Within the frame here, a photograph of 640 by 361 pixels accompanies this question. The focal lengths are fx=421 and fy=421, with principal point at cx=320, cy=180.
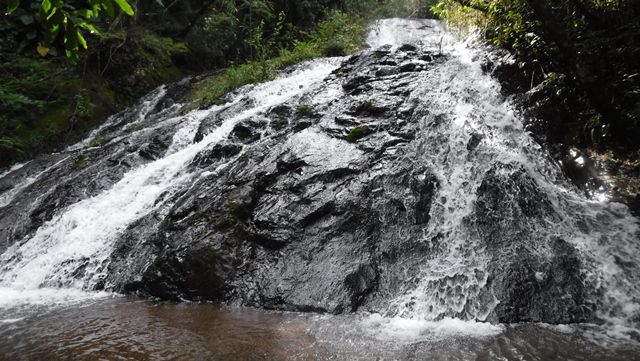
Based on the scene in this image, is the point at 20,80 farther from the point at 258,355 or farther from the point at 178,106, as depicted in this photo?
the point at 258,355

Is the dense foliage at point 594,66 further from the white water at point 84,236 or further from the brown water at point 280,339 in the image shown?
the white water at point 84,236

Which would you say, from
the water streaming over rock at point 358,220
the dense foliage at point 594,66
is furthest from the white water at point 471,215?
the dense foliage at point 594,66

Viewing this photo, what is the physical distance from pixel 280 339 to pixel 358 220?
195 centimetres

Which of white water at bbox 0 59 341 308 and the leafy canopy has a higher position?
the leafy canopy

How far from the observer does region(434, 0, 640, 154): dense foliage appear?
4848 mm

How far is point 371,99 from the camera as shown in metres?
7.35

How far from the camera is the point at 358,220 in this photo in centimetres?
527

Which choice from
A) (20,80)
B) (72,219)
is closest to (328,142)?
(72,219)

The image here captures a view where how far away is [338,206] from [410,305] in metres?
1.61

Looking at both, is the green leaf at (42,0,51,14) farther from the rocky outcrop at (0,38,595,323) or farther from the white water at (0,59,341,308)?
the white water at (0,59,341,308)

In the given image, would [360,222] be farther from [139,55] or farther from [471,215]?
[139,55]

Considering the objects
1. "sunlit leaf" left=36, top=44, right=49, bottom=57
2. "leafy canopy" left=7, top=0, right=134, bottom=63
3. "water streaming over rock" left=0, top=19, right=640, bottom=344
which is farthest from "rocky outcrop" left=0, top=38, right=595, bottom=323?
"leafy canopy" left=7, top=0, right=134, bottom=63

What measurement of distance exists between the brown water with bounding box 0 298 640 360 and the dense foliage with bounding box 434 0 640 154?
262 centimetres

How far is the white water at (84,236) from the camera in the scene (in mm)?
5734
